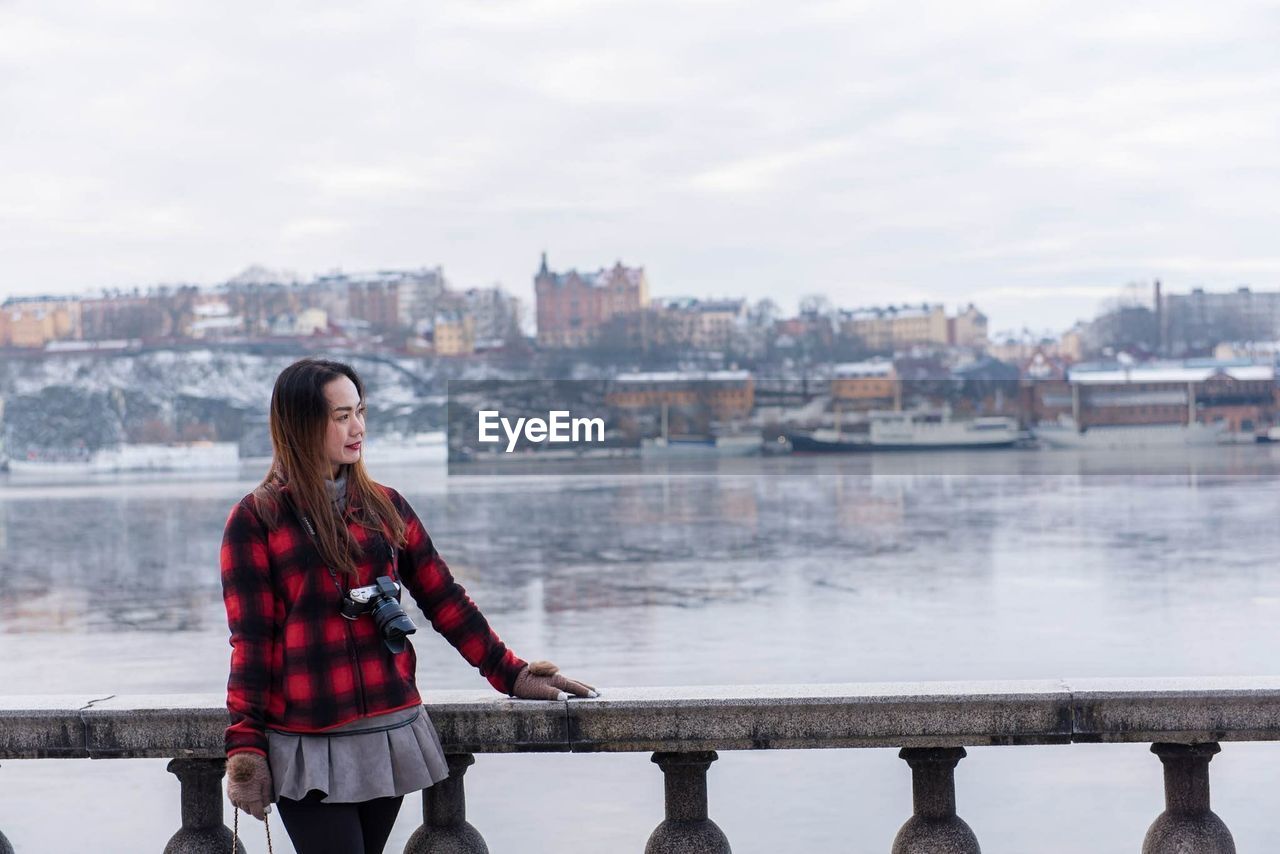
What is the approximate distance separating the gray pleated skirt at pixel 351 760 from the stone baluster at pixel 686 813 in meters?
0.47

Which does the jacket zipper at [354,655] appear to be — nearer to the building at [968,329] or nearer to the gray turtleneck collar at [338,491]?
the gray turtleneck collar at [338,491]

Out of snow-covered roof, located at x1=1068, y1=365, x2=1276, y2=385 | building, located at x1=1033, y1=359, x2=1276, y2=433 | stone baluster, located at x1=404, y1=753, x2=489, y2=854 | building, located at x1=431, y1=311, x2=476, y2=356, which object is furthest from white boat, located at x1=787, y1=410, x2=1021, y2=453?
stone baluster, located at x1=404, y1=753, x2=489, y2=854

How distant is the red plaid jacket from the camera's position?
2.22 meters

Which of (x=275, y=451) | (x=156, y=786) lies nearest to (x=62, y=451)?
(x=156, y=786)

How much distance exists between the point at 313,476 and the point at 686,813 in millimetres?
852

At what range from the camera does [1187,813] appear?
2549 millimetres

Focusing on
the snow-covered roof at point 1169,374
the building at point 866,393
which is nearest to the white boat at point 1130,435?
the snow-covered roof at point 1169,374

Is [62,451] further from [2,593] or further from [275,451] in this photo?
[275,451]

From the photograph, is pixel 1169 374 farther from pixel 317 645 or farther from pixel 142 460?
pixel 317 645

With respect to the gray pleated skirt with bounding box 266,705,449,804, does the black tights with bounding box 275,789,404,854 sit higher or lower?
lower

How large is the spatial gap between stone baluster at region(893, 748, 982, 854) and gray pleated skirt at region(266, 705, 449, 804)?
82 cm

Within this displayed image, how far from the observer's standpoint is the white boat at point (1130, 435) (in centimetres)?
8912

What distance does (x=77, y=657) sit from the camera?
1727 cm

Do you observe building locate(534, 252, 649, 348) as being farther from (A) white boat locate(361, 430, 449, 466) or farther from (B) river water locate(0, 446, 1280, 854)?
(B) river water locate(0, 446, 1280, 854)
